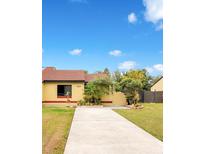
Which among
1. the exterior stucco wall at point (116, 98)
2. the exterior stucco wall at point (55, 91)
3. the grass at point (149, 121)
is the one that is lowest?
the grass at point (149, 121)

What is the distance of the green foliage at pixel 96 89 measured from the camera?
2083 cm

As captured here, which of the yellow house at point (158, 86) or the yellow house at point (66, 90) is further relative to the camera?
the yellow house at point (158, 86)

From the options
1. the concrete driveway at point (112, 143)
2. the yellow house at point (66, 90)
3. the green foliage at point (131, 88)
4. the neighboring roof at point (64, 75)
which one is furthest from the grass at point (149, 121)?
the neighboring roof at point (64, 75)

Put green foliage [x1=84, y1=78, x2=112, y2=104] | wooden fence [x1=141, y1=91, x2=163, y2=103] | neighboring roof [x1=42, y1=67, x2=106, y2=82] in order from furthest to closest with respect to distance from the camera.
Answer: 1. wooden fence [x1=141, y1=91, x2=163, y2=103]
2. neighboring roof [x1=42, y1=67, x2=106, y2=82]
3. green foliage [x1=84, y1=78, x2=112, y2=104]

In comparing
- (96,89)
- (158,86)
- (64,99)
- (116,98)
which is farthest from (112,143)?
(158,86)

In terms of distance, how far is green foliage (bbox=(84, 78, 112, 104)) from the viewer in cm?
2083

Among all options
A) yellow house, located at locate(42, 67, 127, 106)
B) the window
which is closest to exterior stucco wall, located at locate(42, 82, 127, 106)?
yellow house, located at locate(42, 67, 127, 106)

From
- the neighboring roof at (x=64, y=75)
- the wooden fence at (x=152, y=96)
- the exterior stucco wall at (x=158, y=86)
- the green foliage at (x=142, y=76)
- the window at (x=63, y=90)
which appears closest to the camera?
the neighboring roof at (x=64, y=75)

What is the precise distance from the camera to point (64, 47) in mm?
26562

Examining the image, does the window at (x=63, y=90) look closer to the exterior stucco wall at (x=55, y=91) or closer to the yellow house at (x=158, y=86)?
the exterior stucco wall at (x=55, y=91)

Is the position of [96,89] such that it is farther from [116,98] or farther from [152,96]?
[152,96]

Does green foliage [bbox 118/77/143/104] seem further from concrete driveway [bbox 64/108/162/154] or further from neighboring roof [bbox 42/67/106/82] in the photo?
concrete driveway [bbox 64/108/162/154]

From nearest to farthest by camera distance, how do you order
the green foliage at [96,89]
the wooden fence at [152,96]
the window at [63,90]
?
the green foliage at [96,89] → the window at [63,90] → the wooden fence at [152,96]
